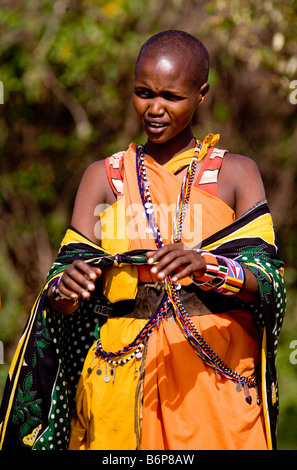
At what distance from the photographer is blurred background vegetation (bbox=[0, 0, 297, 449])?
6.62 metres

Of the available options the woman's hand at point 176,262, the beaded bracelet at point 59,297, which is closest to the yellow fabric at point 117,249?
the beaded bracelet at point 59,297

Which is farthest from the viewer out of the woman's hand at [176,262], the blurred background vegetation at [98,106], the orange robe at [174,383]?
the blurred background vegetation at [98,106]

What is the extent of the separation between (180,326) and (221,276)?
0.30 m

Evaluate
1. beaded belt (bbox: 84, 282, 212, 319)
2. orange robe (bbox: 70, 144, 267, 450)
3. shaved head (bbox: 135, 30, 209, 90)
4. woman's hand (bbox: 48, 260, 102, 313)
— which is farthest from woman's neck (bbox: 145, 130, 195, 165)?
woman's hand (bbox: 48, 260, 102, 313)

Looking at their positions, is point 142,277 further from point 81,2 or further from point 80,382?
point 81,2

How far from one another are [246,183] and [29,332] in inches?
39.7

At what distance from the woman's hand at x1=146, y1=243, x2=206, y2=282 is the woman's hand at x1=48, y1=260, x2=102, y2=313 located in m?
0.21

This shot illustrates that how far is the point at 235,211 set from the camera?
2881 mm

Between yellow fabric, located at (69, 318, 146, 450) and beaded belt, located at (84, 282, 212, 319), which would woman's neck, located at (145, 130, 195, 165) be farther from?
yellow fabric, located at (69, 318, 146, 450)

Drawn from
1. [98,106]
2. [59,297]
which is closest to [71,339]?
[59,297]

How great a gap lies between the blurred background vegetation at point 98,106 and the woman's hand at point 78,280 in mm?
3692

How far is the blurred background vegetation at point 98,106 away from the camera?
6625mm

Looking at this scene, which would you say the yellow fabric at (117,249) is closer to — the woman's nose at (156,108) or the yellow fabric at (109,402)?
the yellow fabric at (109,402)
